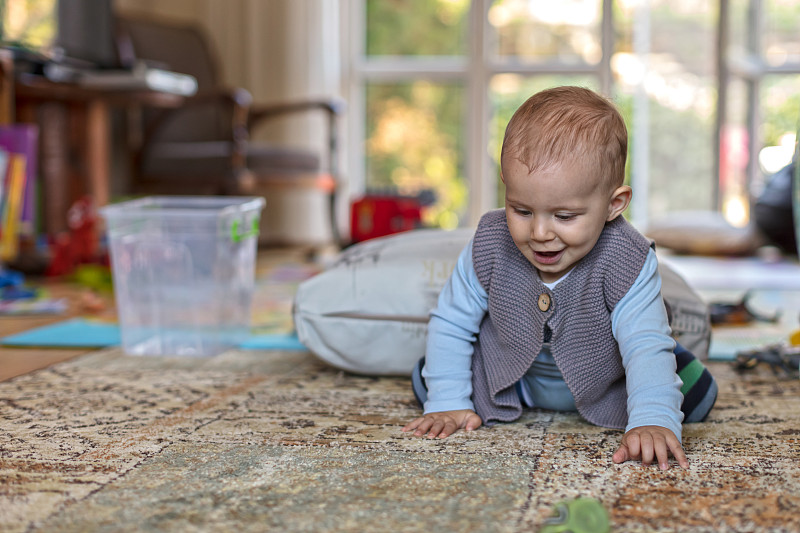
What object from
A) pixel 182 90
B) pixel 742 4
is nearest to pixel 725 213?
pixel 742 4

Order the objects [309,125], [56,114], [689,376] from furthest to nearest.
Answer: [309,125], [56,114], [689,376]

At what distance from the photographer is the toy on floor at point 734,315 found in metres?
1.86

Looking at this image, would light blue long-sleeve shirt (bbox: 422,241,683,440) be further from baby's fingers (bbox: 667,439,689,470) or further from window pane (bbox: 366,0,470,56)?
window pane (bbox: 366,0,470,56)

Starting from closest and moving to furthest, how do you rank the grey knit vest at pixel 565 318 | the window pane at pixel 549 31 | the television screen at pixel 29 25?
the grey knit vest at pixel 565 318, the television screen at pixel 29 25, the window pane at pixel 549 31

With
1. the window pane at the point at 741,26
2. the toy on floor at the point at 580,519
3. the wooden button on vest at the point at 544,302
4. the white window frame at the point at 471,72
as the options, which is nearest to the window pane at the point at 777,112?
the window pane at the point at 741,26

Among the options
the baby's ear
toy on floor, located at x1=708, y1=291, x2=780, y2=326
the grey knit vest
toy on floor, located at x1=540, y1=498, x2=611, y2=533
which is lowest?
toy on floor, located at x1=708, y1=291, x2=780, y2=326

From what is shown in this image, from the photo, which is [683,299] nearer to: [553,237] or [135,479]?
[553,237]

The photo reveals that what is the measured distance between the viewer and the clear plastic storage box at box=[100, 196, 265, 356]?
1.50m

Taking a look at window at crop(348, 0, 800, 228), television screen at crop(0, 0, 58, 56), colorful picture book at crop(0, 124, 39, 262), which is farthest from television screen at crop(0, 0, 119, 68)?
window at crop(348, 0, 800, 228)

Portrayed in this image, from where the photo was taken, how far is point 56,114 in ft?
10.1

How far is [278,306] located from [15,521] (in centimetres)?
140

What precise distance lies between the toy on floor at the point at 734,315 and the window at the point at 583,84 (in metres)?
2.58

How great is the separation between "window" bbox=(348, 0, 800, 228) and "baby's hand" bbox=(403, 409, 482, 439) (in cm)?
337

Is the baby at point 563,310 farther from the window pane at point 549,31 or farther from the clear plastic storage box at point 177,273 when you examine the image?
the window pane at point 549,31
